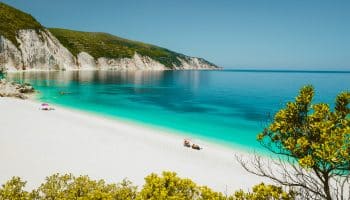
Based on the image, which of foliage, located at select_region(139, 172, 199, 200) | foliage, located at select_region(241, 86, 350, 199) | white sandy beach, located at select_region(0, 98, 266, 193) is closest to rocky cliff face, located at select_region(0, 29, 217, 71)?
white sandy beach, located at select_region(0, 98, 266, 193)

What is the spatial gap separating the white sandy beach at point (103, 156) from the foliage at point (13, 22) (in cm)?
12169

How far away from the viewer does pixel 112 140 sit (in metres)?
26.5

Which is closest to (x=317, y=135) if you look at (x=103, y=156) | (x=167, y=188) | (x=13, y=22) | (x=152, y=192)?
(x=167, y=188)

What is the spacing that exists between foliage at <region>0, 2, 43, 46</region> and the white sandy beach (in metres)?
122

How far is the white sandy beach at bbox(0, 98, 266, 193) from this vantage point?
60.0 feet

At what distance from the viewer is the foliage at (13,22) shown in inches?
5089

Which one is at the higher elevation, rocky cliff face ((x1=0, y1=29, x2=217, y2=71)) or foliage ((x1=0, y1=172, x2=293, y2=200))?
rocky cliff face ((x1=0, y1=29, x2=217, y2=71))

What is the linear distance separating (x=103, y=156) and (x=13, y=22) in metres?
148

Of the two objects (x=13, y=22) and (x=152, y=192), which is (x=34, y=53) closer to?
(x=13, y=22)

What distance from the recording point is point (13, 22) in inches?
5413

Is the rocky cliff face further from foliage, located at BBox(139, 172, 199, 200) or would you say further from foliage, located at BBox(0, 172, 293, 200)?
foliage, located at BBox(139, 172, 199, 200)

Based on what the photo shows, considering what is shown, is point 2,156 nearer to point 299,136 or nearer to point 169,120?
point 299,136

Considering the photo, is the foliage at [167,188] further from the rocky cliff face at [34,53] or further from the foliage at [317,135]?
the rocky cliff face at [34,53]

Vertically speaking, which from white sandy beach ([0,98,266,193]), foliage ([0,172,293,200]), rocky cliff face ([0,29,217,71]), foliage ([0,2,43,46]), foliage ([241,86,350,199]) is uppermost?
foliage ([0,2,43,46])
